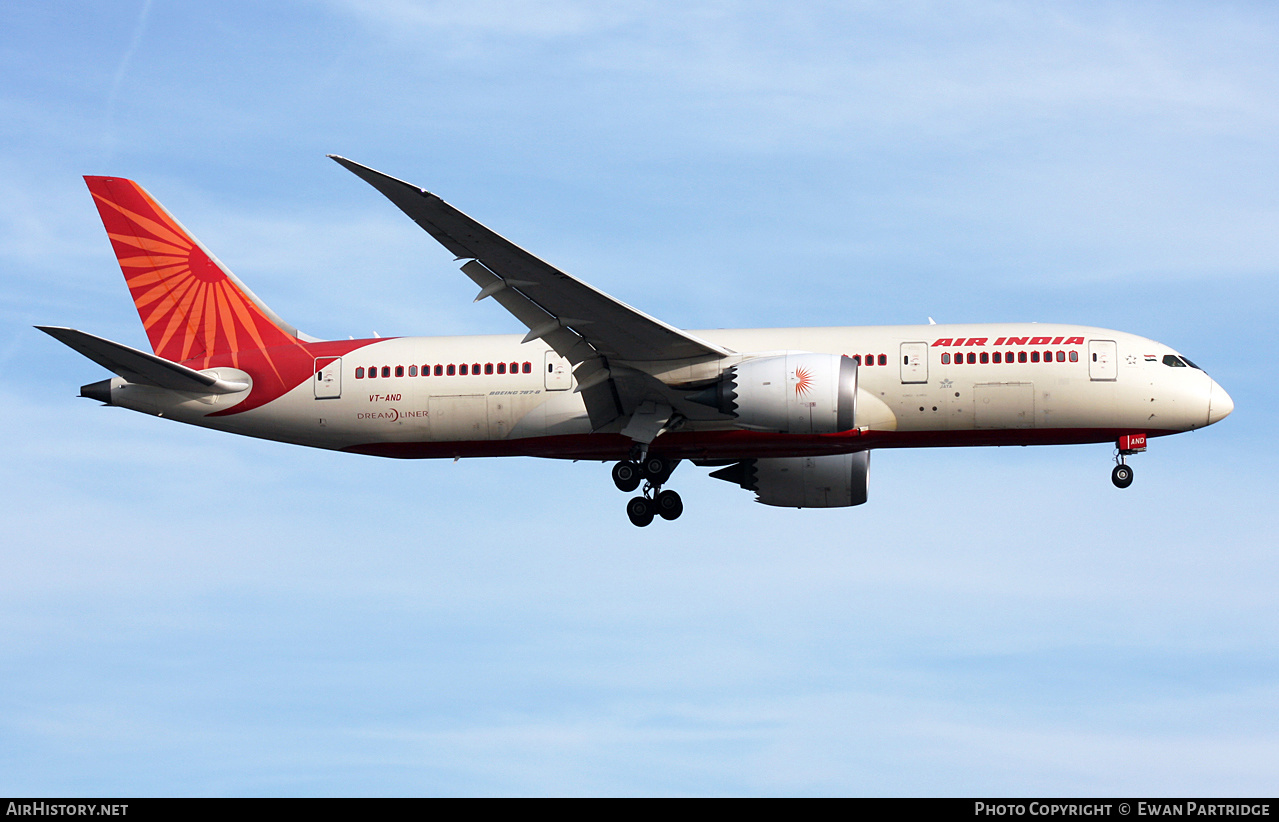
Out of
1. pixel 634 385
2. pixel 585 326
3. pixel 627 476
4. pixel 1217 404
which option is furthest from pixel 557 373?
pixel 1217 404

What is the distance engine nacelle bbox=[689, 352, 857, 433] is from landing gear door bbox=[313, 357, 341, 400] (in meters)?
11.1

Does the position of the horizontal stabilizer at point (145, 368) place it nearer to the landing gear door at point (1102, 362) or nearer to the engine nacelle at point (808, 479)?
the engine nacelle at point (808, 479)

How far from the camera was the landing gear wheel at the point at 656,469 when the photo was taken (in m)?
37.9

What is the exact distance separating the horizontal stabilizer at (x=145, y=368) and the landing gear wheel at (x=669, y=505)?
38.6 feet

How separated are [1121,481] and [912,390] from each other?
5976 mm

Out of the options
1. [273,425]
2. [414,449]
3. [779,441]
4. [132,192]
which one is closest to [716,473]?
[779,441]

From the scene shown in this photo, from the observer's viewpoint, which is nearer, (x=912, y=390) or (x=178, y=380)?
(x=912, y=390)

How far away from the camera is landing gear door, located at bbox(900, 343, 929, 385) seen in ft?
116

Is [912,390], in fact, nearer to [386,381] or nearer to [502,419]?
[502,419]

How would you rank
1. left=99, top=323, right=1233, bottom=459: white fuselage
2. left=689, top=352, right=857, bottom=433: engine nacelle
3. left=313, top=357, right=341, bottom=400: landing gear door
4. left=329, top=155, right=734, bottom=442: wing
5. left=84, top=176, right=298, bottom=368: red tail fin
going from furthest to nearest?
left=84, top=176, right=298, bottom=368: red tail fin, left=313, top=357, right=341, bottom=400: landing gear door, left=99, top=323, right=1233, bottom=459: white fuselage, left=689, top=352, right=857, bottom=433: engine nacelle, left=329, top=155, right=734, bottom=442: wing

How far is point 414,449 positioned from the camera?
126 feet

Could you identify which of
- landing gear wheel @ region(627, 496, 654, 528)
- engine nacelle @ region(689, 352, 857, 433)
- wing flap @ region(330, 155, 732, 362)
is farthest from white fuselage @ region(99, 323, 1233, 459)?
wing flap @ region(330, 155, 732, 362)

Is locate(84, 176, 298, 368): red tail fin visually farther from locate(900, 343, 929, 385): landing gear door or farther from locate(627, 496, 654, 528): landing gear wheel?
locate(900, 343, 929, 385): landing gear door

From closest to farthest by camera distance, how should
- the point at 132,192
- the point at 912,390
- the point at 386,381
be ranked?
1. the point at 912,390
2. the point at 386,381
3. the point at 132,192
